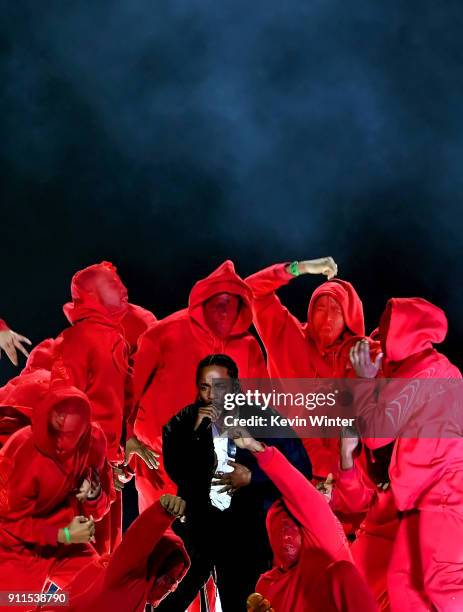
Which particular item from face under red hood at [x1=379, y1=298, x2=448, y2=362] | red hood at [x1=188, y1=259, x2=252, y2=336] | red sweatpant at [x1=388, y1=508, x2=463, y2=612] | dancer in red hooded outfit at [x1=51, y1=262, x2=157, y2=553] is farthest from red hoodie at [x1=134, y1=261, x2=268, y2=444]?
red sweatpant at [x1=388, y1=508, x2=463, y2=612]

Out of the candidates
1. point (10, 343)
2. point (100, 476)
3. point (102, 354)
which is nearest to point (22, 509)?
point (100, 476)

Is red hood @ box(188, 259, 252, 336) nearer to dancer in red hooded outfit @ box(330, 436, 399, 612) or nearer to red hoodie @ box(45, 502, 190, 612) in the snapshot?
dancer in red hooded outfit @ box(330, 436, 399, 612)

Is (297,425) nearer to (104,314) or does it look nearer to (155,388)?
(155,388)

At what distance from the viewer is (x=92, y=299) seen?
16.7 feet

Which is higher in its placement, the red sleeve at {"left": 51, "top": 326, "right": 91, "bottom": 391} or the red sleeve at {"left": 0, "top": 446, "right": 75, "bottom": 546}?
the red sleeve at {"left": 51, "top": 326, "right": 91, "bottom": 391}

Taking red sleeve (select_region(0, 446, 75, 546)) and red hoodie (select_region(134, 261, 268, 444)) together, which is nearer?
red sleeve (select_region(0, 446, 75, 546))

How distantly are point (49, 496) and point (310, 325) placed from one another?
1606 millimetres

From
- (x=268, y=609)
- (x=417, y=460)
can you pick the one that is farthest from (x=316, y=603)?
(x=417, y=460)

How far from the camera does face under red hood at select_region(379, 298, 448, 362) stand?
4395 millimetres

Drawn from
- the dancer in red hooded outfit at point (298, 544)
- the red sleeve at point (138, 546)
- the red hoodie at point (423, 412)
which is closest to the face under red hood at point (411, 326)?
the red hoodie at point (423, 412)

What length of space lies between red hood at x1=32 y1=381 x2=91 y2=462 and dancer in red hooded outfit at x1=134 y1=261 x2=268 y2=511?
477 millimetres

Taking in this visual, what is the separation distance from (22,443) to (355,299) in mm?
1839

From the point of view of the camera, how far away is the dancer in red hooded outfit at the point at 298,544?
418 cm

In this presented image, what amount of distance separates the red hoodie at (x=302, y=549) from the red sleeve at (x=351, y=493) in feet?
1.06
